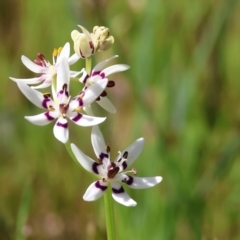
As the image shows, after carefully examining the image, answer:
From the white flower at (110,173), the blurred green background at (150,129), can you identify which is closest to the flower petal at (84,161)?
the white flower at (110,173)

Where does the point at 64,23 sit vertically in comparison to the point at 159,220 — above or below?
above

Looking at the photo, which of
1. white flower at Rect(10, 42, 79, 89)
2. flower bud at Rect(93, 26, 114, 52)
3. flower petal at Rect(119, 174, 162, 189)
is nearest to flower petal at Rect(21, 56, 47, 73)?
white flower at Rect(10, 42, 79, 89)

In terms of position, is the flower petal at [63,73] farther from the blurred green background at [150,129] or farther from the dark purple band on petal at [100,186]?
the blurred green background at [150,129]

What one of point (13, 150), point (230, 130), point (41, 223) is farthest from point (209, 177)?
point (13, 150)

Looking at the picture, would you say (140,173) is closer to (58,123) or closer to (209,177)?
(209,177)

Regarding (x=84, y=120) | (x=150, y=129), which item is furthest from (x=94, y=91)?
(x=150, y=129)

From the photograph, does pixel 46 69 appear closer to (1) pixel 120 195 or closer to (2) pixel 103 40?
(2) pixel 103 40

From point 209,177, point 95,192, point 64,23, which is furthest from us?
point 64,23
